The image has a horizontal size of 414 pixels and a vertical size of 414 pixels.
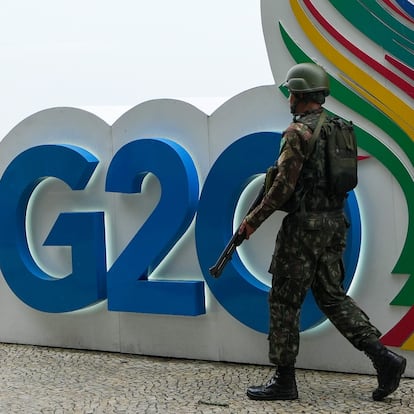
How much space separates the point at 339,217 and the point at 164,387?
1384 millimetres

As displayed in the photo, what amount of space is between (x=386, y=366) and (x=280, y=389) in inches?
21.8

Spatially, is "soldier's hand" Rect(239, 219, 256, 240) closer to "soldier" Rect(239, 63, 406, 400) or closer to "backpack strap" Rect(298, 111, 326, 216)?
"soldier" Rect(239, 63, 406, 400)

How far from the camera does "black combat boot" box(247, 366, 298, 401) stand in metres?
4.41

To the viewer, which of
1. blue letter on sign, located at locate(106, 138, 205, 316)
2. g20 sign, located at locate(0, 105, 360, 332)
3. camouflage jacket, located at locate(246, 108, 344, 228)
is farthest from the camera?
blue letter on sign, located at locate(106, 138, 205, 316)

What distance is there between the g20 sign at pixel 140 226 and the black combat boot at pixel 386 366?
0.63 m

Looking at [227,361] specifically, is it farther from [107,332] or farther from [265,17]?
[265,17]

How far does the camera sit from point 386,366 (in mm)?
4246

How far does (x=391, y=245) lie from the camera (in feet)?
15.7

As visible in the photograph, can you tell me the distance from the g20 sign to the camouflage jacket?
0.54 m

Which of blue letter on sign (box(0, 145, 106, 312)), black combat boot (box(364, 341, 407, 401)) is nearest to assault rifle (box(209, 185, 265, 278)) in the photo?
black combat boot (box(364, 341, 407, 401))

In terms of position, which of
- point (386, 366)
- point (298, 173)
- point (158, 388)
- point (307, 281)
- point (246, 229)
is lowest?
point (158, 388)

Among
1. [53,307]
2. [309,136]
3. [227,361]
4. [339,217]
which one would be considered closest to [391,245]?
[339,217]

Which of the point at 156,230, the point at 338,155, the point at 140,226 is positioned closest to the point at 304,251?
the point at 338,155

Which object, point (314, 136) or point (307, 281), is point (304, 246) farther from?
point (314, 136)
